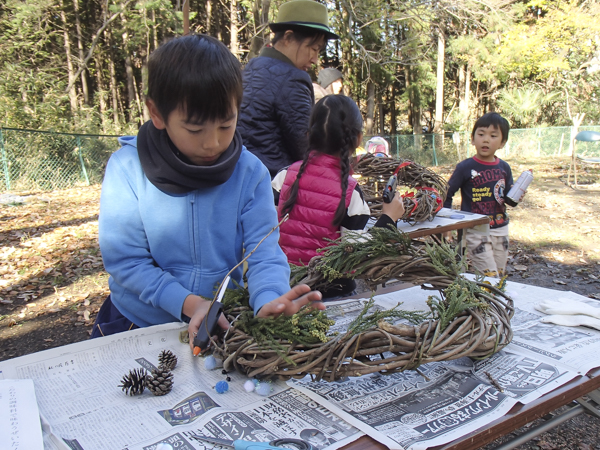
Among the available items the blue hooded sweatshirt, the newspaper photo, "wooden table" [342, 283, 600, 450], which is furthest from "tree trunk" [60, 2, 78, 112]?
"wooden table" [342, 283, 600, 450]

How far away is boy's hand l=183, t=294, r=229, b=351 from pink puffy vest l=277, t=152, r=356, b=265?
106 cm

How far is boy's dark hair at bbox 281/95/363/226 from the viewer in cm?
238

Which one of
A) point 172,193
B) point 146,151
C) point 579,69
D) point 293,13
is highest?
point 579,69

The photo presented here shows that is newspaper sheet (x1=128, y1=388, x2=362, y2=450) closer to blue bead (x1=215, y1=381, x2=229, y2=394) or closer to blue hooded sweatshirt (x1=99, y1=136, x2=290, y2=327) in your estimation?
blue bead (x1=215, y1=381, x2=229, y2=394)

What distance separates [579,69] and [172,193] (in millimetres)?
22845

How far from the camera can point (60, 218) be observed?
25.3 feet

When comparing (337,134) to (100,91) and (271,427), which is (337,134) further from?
(100,91)

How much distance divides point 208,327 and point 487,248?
325 cm

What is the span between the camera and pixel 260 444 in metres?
0.91

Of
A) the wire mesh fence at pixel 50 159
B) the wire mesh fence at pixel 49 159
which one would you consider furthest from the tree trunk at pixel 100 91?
the wire mesh fence at pixel 49 159

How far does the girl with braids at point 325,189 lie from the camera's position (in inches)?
94.0

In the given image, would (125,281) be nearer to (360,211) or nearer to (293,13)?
(360,211)

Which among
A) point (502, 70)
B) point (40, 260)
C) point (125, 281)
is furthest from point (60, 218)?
point (502, 70)

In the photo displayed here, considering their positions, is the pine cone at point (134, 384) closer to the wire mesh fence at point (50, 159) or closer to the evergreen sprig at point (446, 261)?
the evergreen sprig at point (446, 261)
